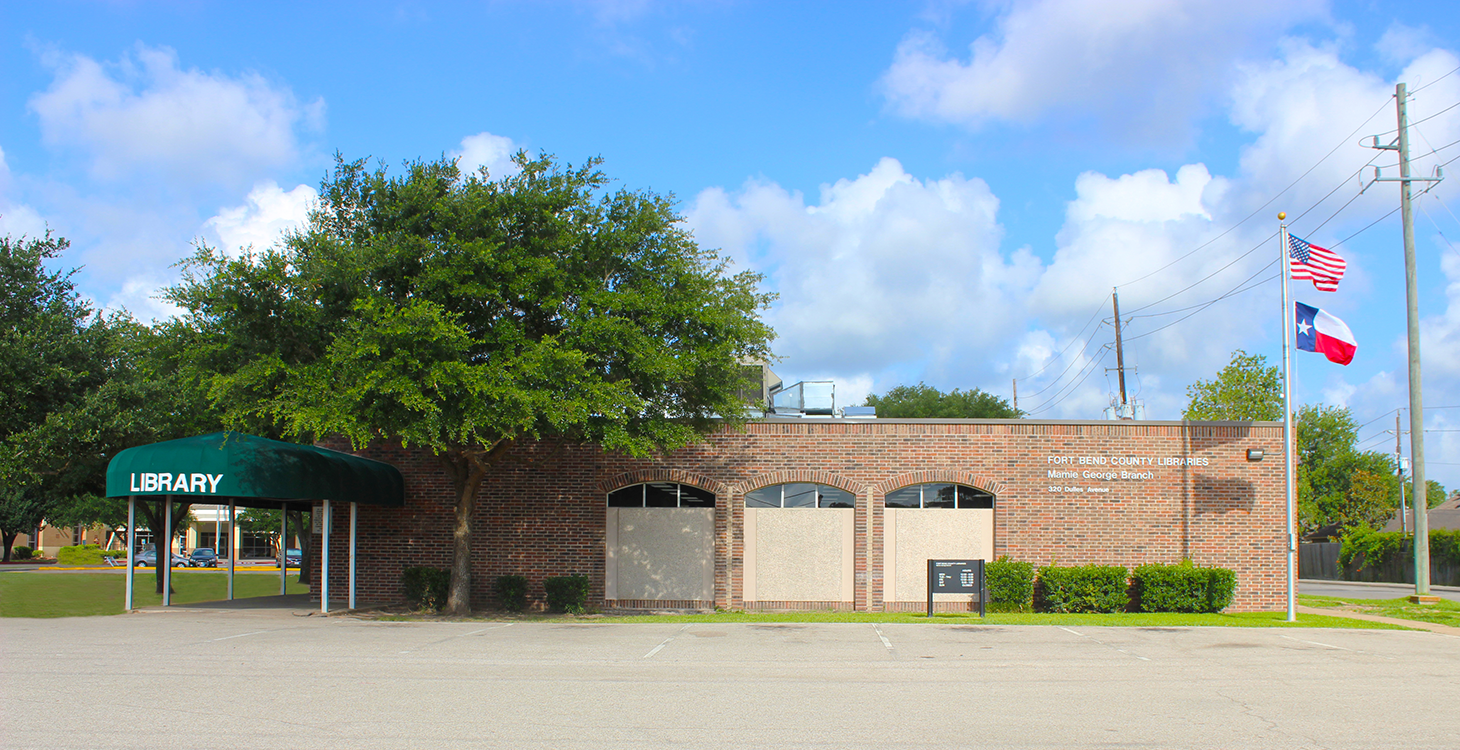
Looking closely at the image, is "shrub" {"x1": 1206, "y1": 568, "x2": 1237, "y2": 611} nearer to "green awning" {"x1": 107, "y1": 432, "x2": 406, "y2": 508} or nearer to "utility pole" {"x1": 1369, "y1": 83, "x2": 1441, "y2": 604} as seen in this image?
"utility pole" {"x1": 1369, "y1": 83, "x2": 1441, "y2": 604}

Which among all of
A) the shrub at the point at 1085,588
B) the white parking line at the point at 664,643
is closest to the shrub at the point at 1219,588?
the shrub at the point at 1085,588

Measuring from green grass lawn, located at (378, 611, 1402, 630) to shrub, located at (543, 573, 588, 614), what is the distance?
1.00 feet

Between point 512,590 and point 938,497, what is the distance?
940 centimetres

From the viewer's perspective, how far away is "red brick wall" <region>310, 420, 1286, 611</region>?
21.8m

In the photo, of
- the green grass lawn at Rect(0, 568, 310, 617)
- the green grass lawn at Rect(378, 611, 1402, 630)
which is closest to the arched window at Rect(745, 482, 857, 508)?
the green grass lawn at Rect(378, 611, 1402, 630)

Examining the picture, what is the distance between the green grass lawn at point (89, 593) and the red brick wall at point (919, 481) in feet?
19.2

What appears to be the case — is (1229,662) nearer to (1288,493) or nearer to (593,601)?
(1288,493)

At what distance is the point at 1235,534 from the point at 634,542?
42.7 feet

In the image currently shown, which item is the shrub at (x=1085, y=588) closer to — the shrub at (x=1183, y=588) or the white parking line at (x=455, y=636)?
the shrub at (x=1183, y=588)

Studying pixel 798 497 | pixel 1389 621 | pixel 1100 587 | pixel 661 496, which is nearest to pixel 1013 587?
pixel 1100 587

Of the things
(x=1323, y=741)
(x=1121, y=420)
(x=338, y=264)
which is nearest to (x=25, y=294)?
(x=338, y=264)

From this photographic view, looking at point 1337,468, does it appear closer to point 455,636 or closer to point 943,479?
point 943,479

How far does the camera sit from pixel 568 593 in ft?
69.3

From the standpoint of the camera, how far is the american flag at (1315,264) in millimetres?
21594
